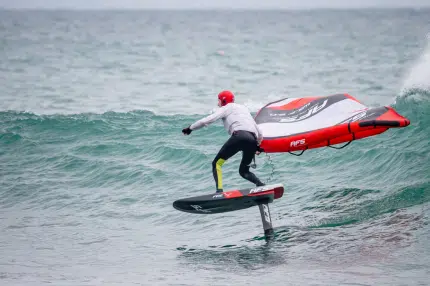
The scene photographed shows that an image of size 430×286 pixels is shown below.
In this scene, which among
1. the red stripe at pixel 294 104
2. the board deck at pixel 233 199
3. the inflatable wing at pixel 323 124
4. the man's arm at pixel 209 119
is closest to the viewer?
the man's arm at pixel 209 119

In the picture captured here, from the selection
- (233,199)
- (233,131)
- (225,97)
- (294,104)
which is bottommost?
(233,199)

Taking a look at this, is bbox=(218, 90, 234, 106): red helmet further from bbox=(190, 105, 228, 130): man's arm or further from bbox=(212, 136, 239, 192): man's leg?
bbox=(212, 136, 239, 192): man's leg

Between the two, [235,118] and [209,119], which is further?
[235,118]

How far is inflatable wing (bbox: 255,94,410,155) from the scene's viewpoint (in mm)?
10562

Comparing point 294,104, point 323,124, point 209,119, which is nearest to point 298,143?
point 323,124

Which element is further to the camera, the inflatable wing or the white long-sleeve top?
the inflatable wing

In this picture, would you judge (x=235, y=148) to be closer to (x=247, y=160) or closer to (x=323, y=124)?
(x=247, y=160)

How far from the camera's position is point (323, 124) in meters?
11.0

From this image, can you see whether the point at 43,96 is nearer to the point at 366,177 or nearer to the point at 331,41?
the point at 366,177

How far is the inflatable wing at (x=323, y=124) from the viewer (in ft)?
34.7

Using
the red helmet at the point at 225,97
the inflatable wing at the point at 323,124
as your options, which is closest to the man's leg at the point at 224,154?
the red helmet at the point at 225,97

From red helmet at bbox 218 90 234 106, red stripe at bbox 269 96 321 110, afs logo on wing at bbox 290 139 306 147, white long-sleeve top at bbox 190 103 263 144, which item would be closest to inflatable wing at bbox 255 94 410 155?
afs logo on wing at bbox 290 139 306 147

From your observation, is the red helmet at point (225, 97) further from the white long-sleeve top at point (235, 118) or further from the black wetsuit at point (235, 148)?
the black wetsuit at point (235, 148)

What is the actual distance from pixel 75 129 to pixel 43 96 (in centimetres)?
805
